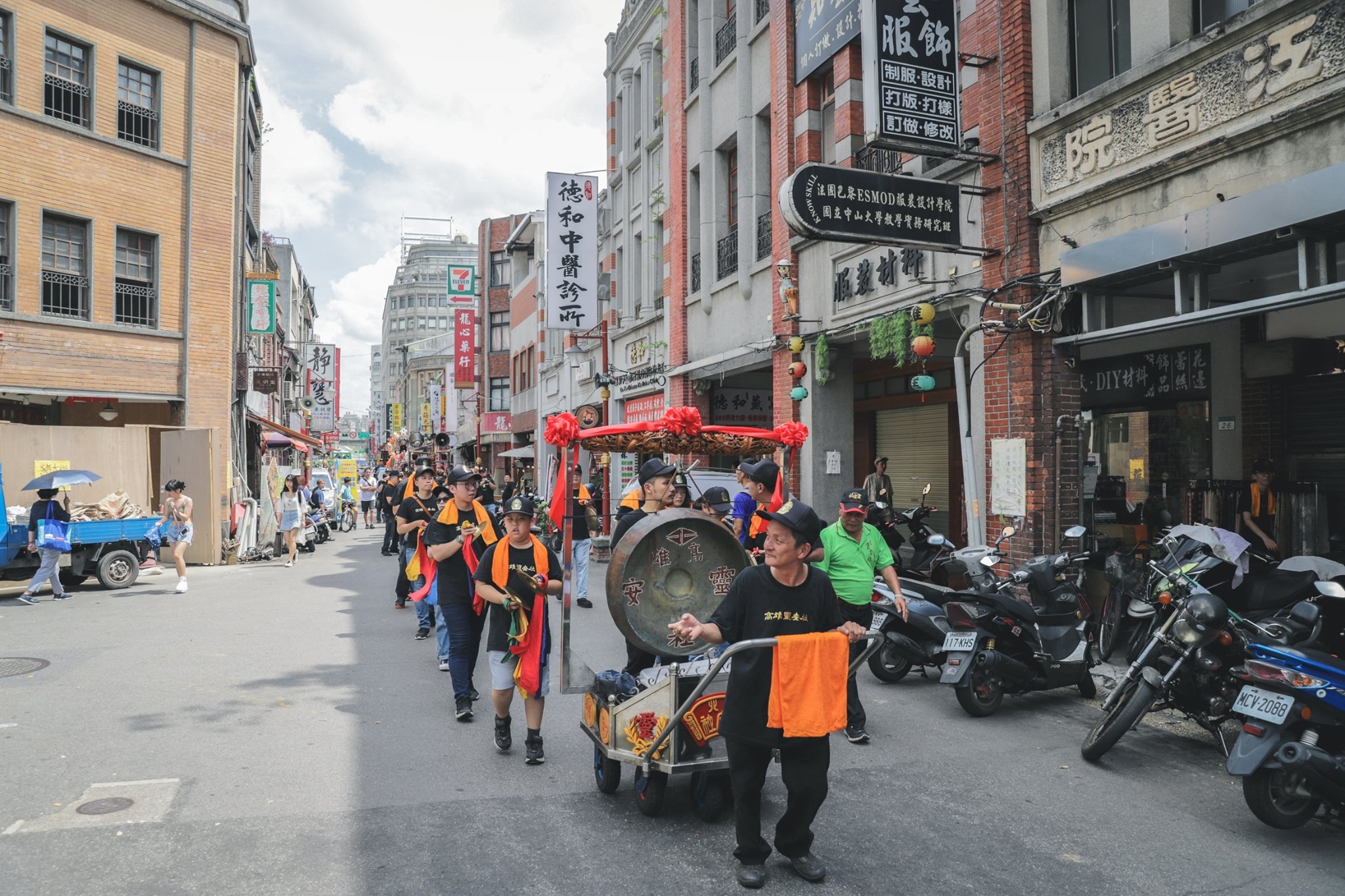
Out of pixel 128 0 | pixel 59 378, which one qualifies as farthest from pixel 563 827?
pixel 128 0

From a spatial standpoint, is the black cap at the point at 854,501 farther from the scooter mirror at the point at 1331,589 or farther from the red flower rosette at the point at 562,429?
the scooter mirror at the point at 1331,589

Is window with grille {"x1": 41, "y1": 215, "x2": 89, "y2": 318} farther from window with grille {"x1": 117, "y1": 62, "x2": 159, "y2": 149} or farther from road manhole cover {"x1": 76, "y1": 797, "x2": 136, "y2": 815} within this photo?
road manhole cover {"x1": 76, "y1": 797, "x2": 136, "y2": 815}

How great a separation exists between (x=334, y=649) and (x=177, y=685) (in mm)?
1876

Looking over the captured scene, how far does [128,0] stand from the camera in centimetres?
1867

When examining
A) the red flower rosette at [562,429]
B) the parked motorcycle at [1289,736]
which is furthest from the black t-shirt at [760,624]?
the parked motorcycle at [1289,736]

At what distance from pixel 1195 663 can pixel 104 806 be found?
6614 millimetres

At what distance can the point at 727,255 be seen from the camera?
56.0 feet

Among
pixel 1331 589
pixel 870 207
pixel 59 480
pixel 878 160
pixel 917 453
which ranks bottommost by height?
pixel 1331 589

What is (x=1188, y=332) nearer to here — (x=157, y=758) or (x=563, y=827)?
(x=563, y=827)

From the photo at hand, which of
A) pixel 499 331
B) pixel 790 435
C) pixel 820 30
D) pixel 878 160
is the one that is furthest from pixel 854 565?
pixel 499 331

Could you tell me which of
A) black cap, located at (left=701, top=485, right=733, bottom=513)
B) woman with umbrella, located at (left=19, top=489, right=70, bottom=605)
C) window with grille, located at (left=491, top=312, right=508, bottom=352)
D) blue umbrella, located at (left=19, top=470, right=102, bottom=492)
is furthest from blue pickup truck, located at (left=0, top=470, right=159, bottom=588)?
window with grille, located at (left=491, top=312, right=508, bottom=352)

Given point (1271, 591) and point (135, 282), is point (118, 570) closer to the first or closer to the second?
point (135, 282)

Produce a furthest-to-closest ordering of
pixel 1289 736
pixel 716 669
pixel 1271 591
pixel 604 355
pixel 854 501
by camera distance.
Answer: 1. pixel 604 355
2. pixel 854 501
3. pixel 1271 591
4. pixel 1289 736
5. pixel 716 669

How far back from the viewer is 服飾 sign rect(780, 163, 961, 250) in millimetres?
8844
